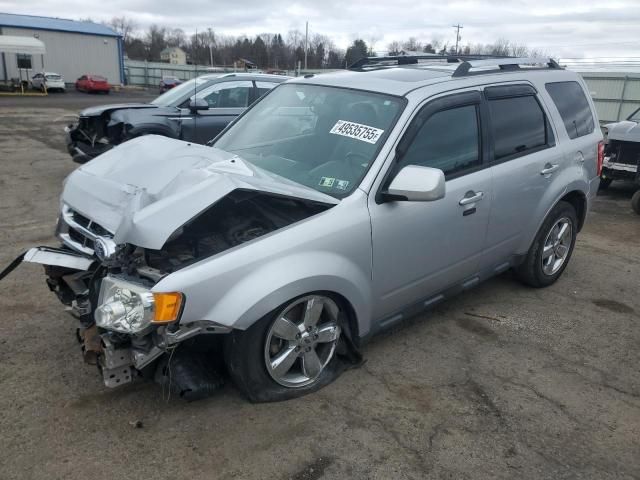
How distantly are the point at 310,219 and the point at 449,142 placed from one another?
1.31 m

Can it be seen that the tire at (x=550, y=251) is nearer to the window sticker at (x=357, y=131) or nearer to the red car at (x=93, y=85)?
the window sticker at (x=357, y=131)

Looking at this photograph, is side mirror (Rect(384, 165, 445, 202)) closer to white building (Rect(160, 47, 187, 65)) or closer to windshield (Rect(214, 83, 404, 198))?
windshield (Rect(214, 83, 404, 198))

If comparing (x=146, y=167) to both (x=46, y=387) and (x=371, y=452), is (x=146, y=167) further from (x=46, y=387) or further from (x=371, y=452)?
(x=371, y=452)

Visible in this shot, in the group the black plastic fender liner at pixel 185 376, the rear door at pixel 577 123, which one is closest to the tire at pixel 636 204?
the rear door at pixel 577 123

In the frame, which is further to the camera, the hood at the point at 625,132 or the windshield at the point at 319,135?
the hood at the point at 625,132

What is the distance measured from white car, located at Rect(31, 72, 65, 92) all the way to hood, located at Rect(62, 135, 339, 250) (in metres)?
38.9

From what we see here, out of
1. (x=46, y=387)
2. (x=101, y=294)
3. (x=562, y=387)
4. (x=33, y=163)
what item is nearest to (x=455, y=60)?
(x=562, y=387)

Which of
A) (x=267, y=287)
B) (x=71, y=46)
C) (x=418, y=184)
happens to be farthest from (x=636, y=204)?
(x=71, y=46)

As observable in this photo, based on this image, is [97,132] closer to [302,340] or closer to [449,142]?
[449,142]

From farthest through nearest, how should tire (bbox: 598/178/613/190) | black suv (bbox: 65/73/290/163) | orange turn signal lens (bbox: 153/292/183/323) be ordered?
tire (bbox: 598/178/613/190), black suv (bbox: 65/73/290/163), orange turn signal lens (bbox: 153/292/183/323)

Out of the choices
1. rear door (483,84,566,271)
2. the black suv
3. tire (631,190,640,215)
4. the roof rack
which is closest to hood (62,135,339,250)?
rear door (483,84,566,271)

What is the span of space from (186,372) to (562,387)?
236 centimetres

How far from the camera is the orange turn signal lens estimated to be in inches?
101

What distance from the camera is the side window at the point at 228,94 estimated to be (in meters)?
9.42
